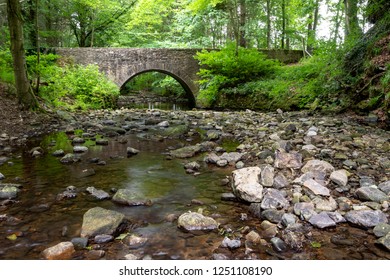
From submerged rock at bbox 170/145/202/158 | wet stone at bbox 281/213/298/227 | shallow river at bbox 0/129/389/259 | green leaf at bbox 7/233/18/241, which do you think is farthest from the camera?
submerged rock at bbox 170/145/202/158

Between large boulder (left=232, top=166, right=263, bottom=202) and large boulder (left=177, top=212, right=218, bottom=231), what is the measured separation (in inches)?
24.3

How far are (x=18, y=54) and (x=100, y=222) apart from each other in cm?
682

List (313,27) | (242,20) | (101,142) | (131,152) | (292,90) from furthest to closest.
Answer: (313,27)
(242,20)
(292,90)
(101,142)
(131,152)

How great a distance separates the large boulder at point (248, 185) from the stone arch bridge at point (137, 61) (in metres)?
11.7

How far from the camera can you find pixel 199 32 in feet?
67.7

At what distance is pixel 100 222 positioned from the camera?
277 centimetres

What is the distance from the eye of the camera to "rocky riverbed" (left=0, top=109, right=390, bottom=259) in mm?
2477

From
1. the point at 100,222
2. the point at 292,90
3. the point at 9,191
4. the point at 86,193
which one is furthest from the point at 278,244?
the point at 292,90

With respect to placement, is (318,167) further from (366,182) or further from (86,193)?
(86,193)

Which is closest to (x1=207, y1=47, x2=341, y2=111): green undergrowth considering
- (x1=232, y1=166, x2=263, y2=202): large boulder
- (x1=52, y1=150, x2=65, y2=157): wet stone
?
(x1=232, y1=166, x2=263, y2=202): large boulder

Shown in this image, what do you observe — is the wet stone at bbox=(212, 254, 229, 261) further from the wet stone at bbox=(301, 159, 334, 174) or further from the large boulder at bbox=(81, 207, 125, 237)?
the wet stone at bbox=(301, 159, 334, 174)

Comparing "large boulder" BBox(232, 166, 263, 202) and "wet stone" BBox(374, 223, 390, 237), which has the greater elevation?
"large boulder" BBox(232, 166, 263, 202)
